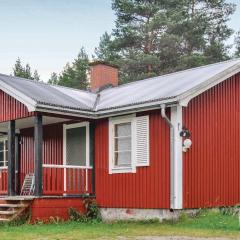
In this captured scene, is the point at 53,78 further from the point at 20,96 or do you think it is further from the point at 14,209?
the point at 14,209

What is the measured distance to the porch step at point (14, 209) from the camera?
52.3 feet

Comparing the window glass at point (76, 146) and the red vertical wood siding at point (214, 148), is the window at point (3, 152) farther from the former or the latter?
the red vertical wood siding at point (214, 148)

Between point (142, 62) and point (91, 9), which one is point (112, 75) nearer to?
point (91, 9)

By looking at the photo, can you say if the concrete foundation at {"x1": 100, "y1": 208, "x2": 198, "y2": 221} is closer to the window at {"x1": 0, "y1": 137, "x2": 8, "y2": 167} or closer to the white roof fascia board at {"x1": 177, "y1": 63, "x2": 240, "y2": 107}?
the white roof fascia board at {"x1": 177, "y1": 63, "x2": 240, "y2": 107}

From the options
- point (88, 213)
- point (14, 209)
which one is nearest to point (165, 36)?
point (88, 213)

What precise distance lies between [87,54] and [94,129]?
4040cm

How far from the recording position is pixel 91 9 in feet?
99.8

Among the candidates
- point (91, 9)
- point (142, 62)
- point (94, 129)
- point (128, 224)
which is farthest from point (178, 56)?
point (128, 224)

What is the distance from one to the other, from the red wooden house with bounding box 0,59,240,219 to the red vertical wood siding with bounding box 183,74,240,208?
0.03 meters

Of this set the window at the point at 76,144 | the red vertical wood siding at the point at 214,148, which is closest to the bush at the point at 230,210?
the red vertical wood siding at the point at 214,148

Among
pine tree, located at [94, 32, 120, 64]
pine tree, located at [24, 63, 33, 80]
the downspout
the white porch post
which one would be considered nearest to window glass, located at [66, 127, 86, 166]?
the downspout

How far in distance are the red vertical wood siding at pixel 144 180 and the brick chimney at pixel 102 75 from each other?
16.5ft

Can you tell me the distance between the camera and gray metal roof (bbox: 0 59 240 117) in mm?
15969

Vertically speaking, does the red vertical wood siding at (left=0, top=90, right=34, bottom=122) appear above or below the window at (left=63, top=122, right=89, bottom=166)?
above
